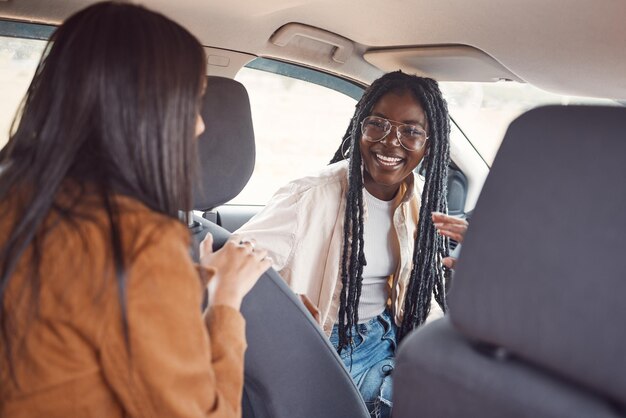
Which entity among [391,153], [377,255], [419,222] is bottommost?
[377,255]

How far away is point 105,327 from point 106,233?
133mm

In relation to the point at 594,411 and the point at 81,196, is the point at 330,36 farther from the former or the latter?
the point at 594,411

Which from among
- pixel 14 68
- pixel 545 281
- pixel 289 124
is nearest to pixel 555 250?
pixel 545 281

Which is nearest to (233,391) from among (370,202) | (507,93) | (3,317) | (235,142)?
(3,317)

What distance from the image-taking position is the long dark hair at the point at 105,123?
0.87 metres

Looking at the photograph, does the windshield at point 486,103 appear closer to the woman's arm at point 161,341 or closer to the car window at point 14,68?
the car window at point 14,68

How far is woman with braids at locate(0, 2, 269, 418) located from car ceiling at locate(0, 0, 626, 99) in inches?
37.5

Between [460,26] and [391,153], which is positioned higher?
[460,26]

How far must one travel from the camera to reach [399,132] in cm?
200

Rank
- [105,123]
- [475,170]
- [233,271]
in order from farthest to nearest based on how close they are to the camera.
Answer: [475,170]
[233,271]
[105,123]

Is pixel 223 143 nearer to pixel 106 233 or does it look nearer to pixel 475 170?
pixel 106 233

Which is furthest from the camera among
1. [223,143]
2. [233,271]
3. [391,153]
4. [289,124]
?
[289,124]

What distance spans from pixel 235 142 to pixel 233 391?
70 centimetres

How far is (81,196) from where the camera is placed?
865mm
